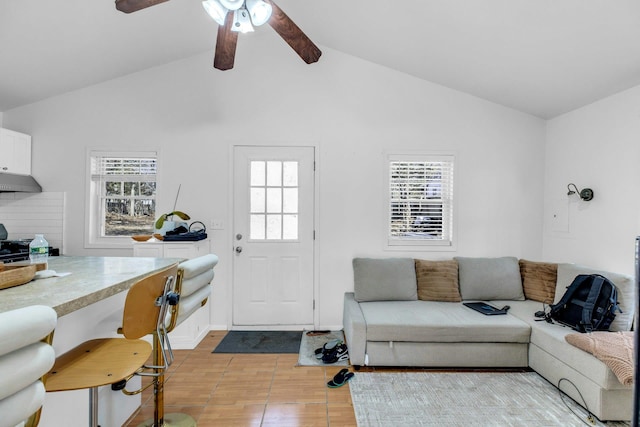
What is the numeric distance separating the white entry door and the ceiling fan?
1.57 metres

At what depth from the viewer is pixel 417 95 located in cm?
342

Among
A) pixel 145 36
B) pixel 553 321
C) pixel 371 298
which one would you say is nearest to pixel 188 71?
pixel 145 36

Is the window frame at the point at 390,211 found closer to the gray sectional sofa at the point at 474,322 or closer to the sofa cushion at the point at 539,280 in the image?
the gray sectional sofa at the point at 474,322

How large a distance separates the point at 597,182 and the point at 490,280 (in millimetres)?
1339

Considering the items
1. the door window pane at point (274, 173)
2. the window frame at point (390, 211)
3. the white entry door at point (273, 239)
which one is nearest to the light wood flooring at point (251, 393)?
the white entry door at point (273, 239)

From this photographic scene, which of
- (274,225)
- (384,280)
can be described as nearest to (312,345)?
(384,280)

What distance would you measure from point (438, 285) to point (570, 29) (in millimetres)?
2359

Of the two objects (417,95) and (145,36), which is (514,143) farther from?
(145,36)

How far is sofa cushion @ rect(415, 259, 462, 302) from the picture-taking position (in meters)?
3.10

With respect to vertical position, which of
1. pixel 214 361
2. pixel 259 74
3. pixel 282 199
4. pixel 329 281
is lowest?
pixel 214 361

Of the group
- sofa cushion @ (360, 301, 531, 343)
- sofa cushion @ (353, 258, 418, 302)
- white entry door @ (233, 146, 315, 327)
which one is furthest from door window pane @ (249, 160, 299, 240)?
sofa cushion @ (360, 301, 531, 343)

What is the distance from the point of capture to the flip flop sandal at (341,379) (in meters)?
2.33

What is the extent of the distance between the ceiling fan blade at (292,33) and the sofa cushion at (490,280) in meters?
2.61

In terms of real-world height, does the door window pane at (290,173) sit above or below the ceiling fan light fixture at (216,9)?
below
